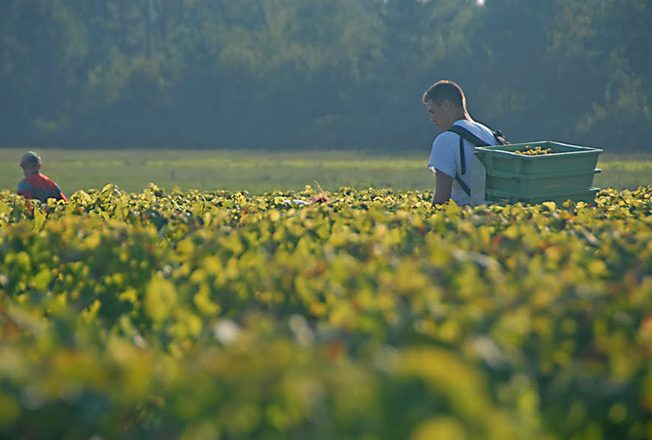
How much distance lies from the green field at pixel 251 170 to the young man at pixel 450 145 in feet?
72.7

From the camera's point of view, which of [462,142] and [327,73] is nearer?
[462,142]

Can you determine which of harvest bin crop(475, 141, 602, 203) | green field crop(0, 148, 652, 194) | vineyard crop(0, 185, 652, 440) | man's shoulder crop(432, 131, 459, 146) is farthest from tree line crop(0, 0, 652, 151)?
vineyard crop(0, 185, 652, 440)

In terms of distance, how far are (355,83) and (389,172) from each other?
29.3 meters

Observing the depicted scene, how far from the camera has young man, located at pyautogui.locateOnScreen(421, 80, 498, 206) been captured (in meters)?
8.69

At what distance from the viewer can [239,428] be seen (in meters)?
2.42

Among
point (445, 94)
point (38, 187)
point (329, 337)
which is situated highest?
point (445, 94)

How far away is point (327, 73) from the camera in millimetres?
71312

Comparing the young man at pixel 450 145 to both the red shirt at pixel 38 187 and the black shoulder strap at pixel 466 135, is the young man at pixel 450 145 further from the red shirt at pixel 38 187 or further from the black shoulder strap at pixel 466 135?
the red shirt at pixel 38 187

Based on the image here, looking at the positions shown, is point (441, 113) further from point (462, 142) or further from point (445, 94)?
point (462, 142)

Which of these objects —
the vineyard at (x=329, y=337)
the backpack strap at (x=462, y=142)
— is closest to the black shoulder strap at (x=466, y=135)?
the backpack strap at (x=462, y=142)

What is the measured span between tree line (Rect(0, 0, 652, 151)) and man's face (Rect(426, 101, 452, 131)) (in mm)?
49029

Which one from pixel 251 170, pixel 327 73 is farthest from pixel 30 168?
pixel 327 73

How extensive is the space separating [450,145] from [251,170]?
34738mm

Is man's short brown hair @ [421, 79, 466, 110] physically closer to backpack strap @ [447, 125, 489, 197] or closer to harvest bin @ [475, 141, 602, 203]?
backpack strap @ [447, 125, 489, 197]
